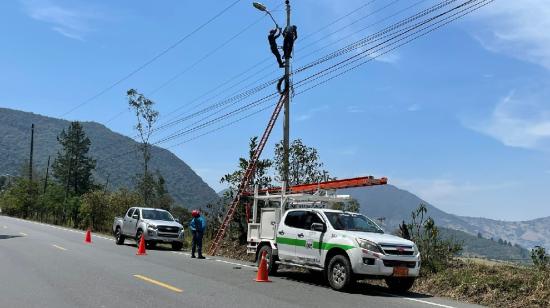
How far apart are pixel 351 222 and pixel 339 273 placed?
5.09 ft

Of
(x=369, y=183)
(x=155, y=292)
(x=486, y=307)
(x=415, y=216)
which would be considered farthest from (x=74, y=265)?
(x=486, y=307)

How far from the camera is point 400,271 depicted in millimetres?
12117

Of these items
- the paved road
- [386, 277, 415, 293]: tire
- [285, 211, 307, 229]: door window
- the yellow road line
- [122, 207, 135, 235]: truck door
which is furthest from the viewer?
[122, 207, 135, 235]: truck door

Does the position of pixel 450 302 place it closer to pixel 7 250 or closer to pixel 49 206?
pixel 7 250

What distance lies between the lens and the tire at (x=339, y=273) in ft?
40.0

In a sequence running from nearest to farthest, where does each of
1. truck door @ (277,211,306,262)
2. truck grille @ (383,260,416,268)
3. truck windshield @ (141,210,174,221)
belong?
1. truck grille @ (383,260,416,268)
2. truck door @ (277,211,306,262)
3. truck windshield @ (141,210,174,221)

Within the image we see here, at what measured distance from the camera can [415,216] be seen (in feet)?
51.8

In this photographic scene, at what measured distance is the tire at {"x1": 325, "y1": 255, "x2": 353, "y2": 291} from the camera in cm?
1218

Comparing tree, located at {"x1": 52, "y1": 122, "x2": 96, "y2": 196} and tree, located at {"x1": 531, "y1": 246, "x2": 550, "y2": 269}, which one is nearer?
tree, located at {"x1": 531, "y1": 246, "x2": 550, "y2": 269}

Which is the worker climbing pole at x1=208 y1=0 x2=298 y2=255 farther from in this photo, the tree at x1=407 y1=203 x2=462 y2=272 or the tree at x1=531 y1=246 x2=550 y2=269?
the tree at x1=531 y1=246 x2=550 y2=269

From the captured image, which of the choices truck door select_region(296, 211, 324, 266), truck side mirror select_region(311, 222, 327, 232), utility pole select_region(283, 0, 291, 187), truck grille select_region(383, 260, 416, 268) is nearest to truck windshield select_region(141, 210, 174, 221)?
utility pole select_region(283, 0, 291, 187)

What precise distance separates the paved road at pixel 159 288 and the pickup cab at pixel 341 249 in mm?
429

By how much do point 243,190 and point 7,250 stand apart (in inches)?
345

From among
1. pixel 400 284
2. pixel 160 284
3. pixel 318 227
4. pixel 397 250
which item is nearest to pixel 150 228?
pixel 160 284
